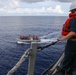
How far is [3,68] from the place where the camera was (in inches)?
2827

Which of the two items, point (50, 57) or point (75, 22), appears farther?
point (50, 57)

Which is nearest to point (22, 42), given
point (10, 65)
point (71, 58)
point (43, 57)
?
point (43, 57)

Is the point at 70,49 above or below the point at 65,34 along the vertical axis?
below

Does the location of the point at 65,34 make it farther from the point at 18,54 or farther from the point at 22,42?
the point at 22,42

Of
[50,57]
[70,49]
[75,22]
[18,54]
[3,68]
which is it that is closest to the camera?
[75,22]

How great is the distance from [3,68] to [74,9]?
66.7 metres

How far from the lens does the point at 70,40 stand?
7254 millimetres

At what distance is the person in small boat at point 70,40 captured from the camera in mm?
→ 6902

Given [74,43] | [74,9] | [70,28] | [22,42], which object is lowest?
[22,42]

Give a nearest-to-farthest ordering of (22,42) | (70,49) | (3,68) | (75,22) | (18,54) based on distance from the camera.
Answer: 1. (75,22)
2. (70,49)
3. (3,68)
4. (18,54)
5. (22,42)

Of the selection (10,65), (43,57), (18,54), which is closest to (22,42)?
(18,54)

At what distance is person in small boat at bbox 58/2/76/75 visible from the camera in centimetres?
690

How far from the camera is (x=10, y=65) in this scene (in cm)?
7544

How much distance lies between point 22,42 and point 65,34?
112936mm
